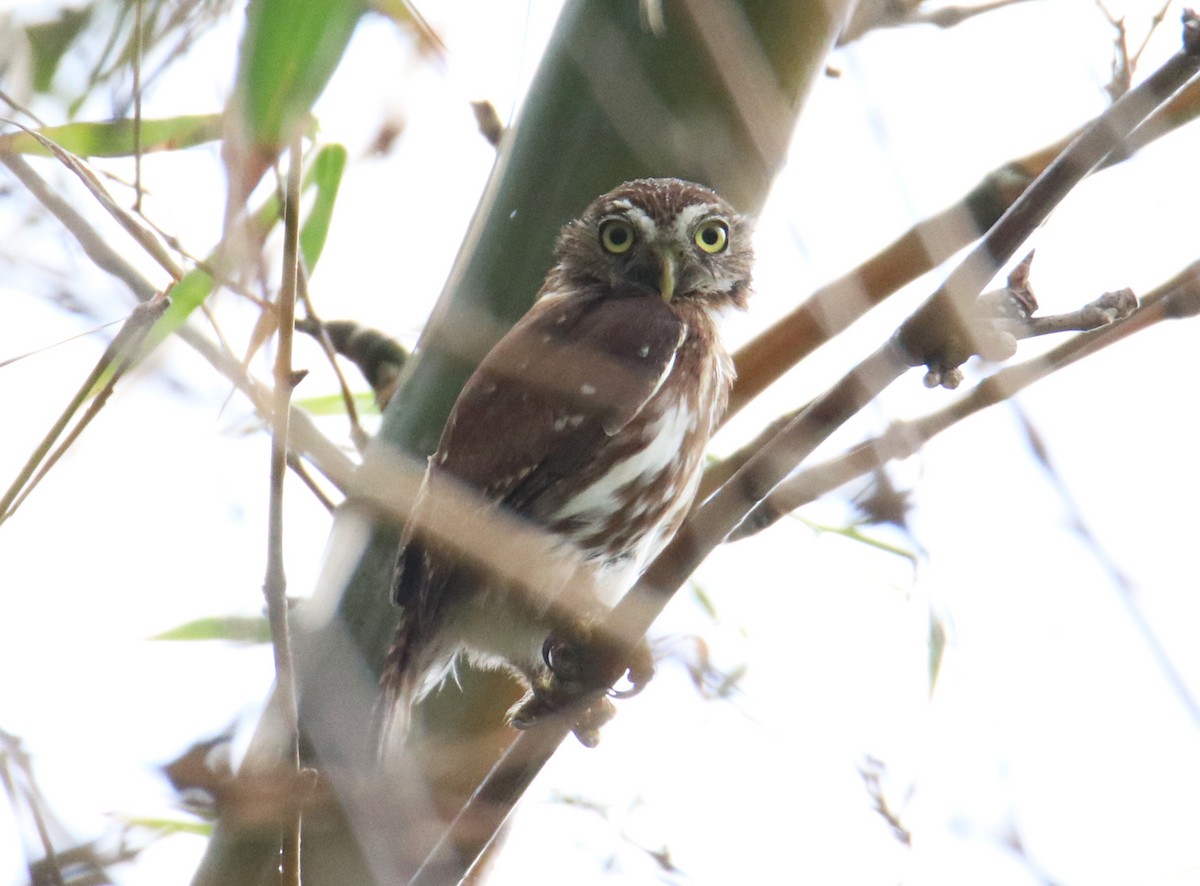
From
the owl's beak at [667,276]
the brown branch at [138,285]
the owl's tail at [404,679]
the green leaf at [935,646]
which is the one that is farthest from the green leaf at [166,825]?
the owl's beak at [667,276]

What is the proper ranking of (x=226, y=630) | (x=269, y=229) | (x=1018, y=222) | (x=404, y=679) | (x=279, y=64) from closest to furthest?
(x=1018, y=222)
(x=279, y=64)
(x=269, y=229)
(x=404, y=679)
(x=226, y=630)

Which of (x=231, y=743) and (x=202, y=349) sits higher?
(x=202, y=349)

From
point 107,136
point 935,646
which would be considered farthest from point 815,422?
point 107,136

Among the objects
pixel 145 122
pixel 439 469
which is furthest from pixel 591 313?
pixel 145 122

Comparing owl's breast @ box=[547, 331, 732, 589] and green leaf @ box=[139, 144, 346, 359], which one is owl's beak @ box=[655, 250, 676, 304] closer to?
owl's breast @ box=[547, 331, 732, 589]

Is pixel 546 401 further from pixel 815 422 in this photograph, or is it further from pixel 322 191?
pixel 815 422

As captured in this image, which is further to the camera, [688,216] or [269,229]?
[688,216]

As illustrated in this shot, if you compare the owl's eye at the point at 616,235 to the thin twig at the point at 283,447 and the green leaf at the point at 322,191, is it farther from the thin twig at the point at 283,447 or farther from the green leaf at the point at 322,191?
the thin twig at the point at 283,447

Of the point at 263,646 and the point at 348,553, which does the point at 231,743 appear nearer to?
the point at 348,553
